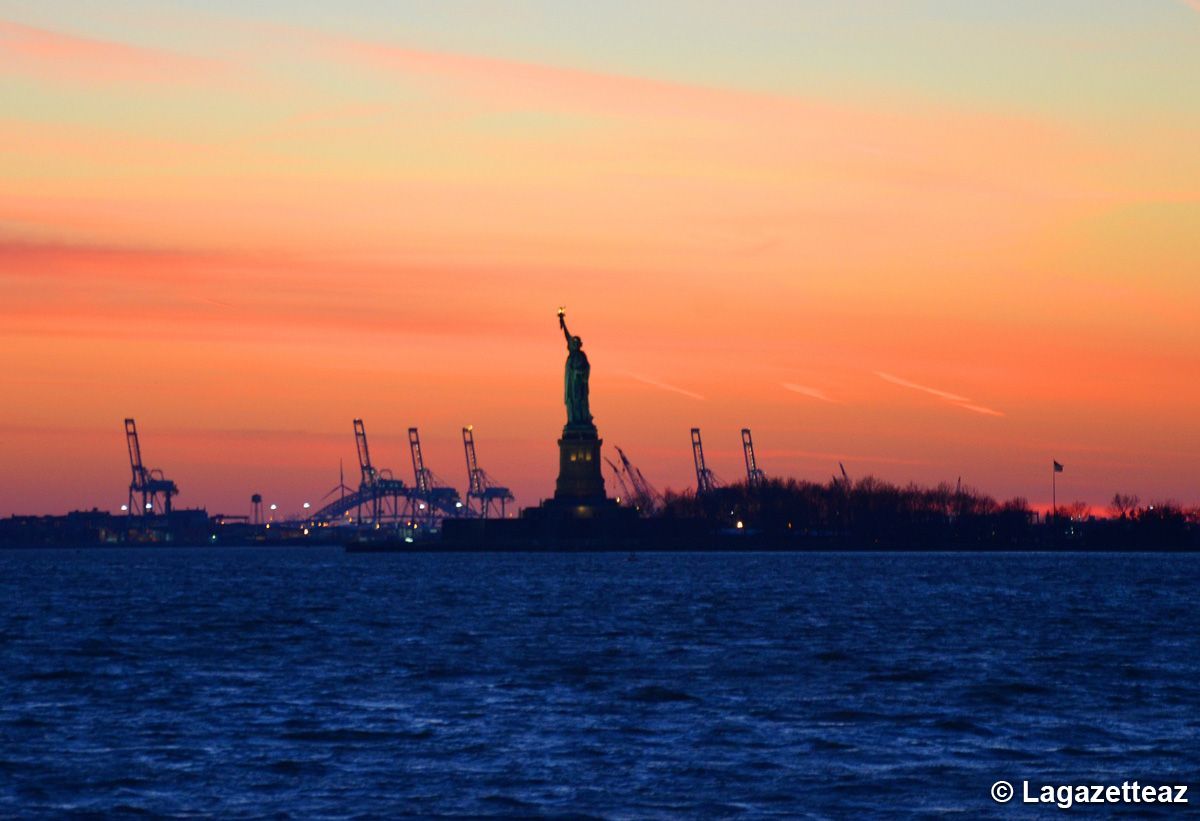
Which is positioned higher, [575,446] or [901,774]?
[575,446]

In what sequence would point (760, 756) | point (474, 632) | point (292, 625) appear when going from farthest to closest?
point (292, 625)
point (474, 632)
point (760, 756)

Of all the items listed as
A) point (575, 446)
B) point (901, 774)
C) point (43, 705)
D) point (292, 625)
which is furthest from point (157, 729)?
point (575, 446)

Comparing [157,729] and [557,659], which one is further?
[557,659]

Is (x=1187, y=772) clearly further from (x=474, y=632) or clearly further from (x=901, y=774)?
(x=474, y=632)

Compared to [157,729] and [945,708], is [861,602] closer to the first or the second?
[945,708]

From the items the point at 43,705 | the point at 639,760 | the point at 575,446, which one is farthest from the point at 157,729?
the point at 575,446

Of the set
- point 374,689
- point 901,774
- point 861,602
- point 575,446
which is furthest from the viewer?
point 575,446
